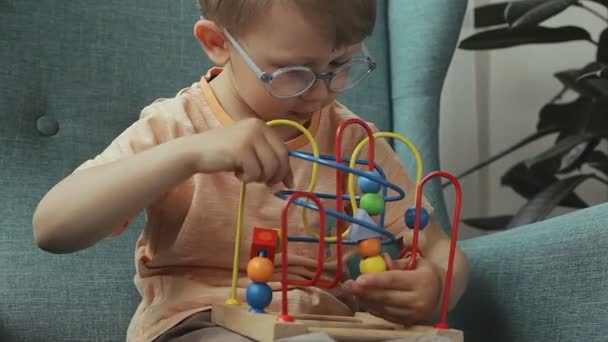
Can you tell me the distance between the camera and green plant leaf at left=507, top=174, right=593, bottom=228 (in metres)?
1.64

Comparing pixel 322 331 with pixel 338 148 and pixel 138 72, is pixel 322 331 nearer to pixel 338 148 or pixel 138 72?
pixel 338 148

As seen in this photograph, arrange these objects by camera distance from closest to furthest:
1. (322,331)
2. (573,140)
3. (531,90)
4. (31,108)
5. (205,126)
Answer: (322,331), (205,126), (31,108), (573,140), (531,90)

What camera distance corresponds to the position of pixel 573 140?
1.73 m

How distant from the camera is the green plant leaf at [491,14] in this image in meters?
1.85

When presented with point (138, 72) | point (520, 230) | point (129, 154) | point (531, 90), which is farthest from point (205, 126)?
point (531, 90)

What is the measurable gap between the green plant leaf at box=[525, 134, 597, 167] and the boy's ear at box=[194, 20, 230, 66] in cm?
83

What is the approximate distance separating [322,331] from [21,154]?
25.8 inches

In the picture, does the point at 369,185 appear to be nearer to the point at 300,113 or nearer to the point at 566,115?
the point at 300,113

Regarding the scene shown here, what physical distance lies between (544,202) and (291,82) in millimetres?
893

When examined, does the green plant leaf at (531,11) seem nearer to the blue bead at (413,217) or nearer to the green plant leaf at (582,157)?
the green plant leaf at (582,157)

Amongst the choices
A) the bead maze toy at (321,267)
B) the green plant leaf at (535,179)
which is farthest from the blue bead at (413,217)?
the green plant leaf at (535,179)

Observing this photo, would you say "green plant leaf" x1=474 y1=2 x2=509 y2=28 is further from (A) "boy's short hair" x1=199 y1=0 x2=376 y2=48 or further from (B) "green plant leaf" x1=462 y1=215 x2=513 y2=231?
(A) "boy's short hair" x1=199 y1=0 x2=376 y2=48

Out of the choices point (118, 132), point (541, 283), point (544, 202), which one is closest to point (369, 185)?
point (541, 283)

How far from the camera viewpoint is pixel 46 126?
128cm
